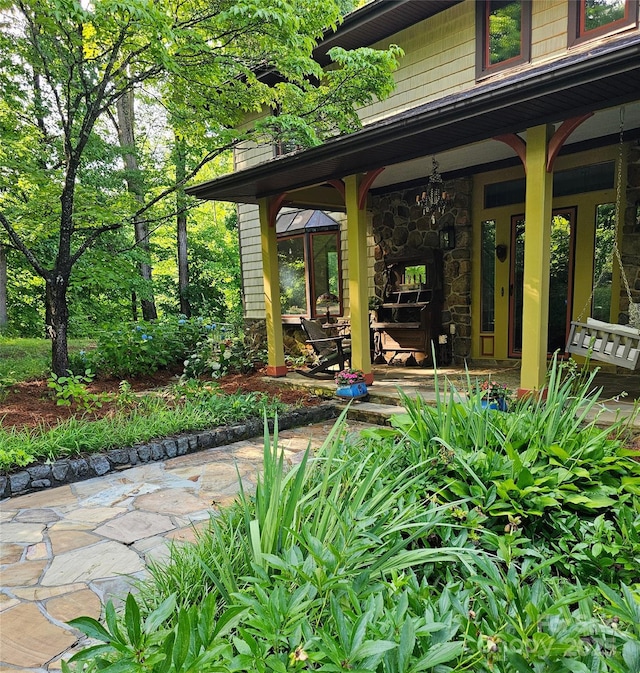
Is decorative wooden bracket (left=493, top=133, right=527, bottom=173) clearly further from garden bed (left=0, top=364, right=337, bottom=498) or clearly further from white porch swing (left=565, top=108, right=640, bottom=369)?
garden bed (left=0, top=364, right=337, bottom=498)

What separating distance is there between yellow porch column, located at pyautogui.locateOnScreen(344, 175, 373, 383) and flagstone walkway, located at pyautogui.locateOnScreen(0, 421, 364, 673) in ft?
6.42

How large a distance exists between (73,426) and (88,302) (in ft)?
30.2

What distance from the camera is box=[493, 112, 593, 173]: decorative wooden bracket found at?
3.72 m

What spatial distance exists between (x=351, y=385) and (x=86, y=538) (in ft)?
10.9

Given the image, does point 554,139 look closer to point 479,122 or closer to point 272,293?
point 479,122

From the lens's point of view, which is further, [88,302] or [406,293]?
[88,302]

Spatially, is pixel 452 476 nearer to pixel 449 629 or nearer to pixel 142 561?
pixel 449 629

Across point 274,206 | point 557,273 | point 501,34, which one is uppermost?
point 501,34

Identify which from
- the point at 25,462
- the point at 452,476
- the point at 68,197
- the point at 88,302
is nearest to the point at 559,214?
the point at 452,476

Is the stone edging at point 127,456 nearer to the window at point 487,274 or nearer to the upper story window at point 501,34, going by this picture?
the window at point 487,274

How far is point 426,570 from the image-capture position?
1.52m

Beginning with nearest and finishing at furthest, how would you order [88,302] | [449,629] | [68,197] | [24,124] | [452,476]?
[449,629]
[452,476]
[68,197]
[24,124]
[88,302]

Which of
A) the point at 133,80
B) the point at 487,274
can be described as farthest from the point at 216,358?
the point at 487,274

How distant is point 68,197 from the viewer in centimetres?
504
